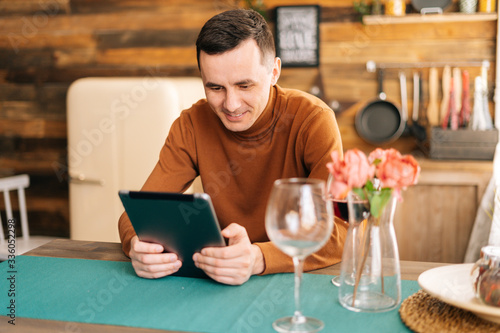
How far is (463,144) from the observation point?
115 inches

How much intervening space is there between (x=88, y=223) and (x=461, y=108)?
87.8 inches

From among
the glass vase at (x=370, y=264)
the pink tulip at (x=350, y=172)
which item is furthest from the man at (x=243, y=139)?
the pink tulip at (x=350, y=172)

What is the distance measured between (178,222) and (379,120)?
2.25 metres

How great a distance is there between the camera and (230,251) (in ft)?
4.07

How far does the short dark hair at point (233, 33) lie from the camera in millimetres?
1580

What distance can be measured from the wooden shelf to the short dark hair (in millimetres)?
1586

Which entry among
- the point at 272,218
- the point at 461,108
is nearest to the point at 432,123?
the point at 461,108

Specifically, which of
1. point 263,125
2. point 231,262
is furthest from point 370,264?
point 263,125

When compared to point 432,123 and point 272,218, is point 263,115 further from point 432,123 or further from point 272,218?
point 432,123

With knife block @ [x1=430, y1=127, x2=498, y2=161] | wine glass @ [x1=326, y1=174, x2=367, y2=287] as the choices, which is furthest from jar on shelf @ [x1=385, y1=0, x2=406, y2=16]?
wine glass @ [x1=326, y1=174, x2=367, y2=287]

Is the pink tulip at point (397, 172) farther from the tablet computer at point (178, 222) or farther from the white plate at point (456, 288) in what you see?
the tablet computer at point (178, 222)

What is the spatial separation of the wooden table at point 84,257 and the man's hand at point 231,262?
0.16 m

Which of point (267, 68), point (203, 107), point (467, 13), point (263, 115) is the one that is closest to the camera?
point (267, 68)

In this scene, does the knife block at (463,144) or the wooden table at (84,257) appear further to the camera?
the knife block at (463,144)
